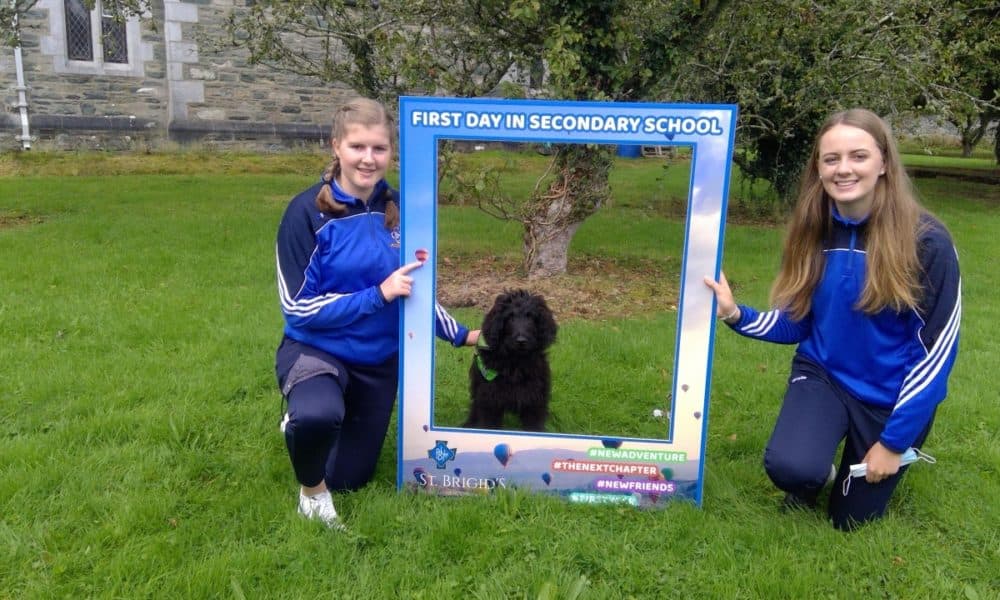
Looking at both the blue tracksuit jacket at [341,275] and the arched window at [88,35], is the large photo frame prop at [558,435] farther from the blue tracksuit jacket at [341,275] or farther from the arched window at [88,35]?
the arched window at [88,35]

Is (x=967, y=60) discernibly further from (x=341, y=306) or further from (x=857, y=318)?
(x=341, y=306)

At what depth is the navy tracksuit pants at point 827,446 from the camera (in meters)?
2.93

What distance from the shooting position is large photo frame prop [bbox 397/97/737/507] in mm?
2738

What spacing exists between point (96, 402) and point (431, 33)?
13.8 ft

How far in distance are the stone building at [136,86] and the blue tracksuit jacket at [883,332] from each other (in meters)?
16.8

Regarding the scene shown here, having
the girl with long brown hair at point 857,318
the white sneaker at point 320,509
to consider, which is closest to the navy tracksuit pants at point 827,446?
the girl with long brown hair at point 857,318

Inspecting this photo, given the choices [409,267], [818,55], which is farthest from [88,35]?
[409,267]

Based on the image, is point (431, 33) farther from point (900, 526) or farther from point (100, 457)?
point (900, 526)

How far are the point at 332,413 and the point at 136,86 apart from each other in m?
17.8

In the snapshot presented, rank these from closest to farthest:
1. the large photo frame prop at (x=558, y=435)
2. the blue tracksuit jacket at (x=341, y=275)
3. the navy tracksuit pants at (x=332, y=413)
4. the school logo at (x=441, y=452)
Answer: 1. the large photo frame prop at (x=558, y=435)
2. the navy tracksuit pants at (x=332, y=413)
3. the blue tracksuit jacket at (x=341, y=275)
4. the school logo at (x=441, y=452)

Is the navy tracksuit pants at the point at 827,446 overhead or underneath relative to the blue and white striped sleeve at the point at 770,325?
underneath

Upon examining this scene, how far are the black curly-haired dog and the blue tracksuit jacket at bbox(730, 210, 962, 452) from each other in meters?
1.00

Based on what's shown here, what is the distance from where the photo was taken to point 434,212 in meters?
2.93

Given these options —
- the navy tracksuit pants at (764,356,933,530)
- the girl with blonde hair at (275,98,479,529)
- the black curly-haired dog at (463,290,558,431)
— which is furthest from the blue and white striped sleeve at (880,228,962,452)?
the girl with blonde hair at (275,98,479,529)
